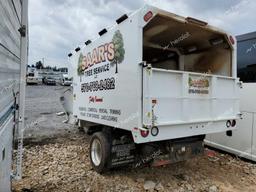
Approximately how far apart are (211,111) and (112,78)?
1.87 meters

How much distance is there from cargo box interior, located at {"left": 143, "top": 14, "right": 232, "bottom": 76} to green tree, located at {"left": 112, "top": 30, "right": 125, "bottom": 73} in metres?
0.64

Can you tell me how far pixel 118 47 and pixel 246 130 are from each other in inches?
138

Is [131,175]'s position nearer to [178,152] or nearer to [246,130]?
[178,152]

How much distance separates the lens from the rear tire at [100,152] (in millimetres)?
4273

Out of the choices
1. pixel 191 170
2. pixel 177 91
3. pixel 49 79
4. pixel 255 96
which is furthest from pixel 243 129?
pixel 49 79

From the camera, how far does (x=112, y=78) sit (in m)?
4.16

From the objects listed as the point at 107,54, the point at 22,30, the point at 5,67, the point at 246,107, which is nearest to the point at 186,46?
the point at 246,107

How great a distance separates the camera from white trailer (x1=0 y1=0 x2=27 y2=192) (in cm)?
248

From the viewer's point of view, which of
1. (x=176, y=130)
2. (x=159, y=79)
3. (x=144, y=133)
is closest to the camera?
(x=144, y=133)

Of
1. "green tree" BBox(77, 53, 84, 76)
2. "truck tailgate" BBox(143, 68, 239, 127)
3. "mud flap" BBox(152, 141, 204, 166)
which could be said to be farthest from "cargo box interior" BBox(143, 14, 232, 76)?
"mud flap" BBox(152, 141, 204, 166)

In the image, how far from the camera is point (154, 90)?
3523mm

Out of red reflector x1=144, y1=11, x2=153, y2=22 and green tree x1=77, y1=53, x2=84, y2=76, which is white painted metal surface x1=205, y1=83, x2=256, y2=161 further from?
→ green tree x1=77, y1=53, x2=84, y2=76

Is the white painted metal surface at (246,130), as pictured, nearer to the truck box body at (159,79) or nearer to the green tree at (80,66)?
the truck box body at (159,79)

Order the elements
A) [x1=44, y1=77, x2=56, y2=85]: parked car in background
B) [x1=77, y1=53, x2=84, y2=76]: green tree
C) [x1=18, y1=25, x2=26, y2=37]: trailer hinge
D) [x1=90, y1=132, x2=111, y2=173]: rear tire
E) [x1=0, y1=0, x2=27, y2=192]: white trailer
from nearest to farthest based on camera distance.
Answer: [x1=0, y1=0, x2=27, y2=192]: white trailer → [x1=18, y1=25, x2=26, y2=37]: trailer hinge → [x1=90, y1=132, x2=111, y2=173]: rear tire → [x1=77, y1=53, x2=84, y2=76]: green tree → [x1=44, y1=77, x2=56, y2=85]: parked car in background
